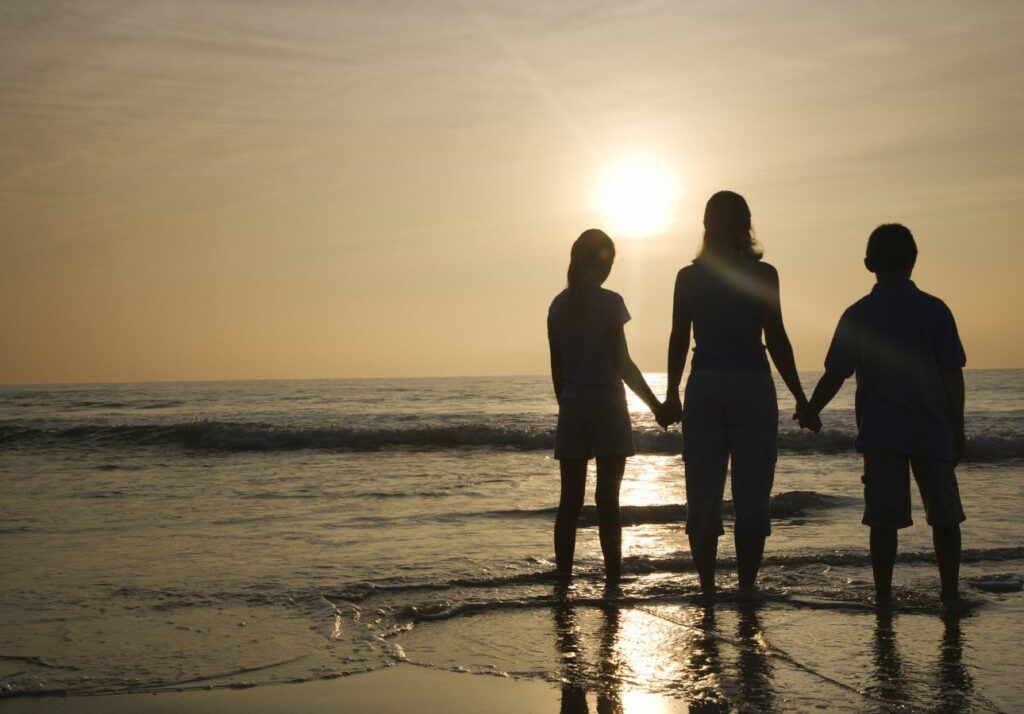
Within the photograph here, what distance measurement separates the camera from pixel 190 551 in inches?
275

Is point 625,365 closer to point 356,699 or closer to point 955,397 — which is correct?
point 955,397

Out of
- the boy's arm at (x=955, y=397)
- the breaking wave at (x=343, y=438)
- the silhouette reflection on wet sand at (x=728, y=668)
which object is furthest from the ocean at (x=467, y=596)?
the breaking wave at (x=343, y=438)

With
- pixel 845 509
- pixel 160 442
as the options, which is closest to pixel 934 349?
pixel 845 509

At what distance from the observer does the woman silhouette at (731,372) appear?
15.4 ft

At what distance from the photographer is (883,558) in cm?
493

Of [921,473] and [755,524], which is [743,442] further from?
[921,473]

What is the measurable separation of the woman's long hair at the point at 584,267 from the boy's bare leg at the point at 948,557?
206cm

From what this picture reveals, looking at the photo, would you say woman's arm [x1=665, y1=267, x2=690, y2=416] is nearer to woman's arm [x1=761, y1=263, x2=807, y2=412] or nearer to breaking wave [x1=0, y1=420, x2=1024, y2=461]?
woman's arm [x1=761, y1=263, x2=807, y2=412]

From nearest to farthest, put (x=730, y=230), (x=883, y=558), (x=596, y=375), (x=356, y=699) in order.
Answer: (x=356, y=699) → (x=730, y=230) → (x=883, y=558) → (x=596, y=375)

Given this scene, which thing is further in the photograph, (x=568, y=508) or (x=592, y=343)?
(x=568, y=508)

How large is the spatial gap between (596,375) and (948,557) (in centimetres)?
193

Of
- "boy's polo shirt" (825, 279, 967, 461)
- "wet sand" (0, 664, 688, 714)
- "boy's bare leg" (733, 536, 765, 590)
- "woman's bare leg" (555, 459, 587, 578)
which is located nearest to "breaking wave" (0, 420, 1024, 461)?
"woman's bare leg" (555, 459, 587, 578)

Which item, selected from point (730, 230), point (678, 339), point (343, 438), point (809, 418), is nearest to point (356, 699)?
point (678, 339)

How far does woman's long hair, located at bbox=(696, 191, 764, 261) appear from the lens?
4.80 m
